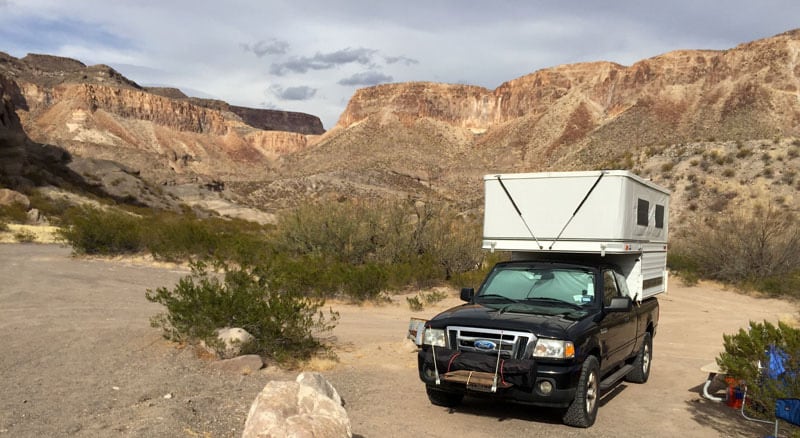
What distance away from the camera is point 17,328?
9.73 metres

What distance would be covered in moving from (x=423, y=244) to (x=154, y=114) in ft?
417

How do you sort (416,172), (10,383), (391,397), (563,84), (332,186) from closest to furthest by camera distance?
1. (10,383)
2. (391,397)
3. (332,186)
4. (416,172)
5. (563,84)

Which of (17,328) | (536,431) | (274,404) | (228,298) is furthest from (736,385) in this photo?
(17,328)

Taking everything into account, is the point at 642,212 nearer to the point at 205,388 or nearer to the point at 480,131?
the point at 205,388

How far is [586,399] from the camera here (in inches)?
246

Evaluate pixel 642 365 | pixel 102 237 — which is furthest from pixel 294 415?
pixel 102 237

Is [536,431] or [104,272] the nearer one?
[536,431]

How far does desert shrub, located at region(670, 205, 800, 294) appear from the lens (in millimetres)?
21438

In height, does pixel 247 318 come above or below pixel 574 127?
below

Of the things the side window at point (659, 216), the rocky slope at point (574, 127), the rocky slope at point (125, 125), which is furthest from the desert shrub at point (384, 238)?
the rocky slope at point (125, 125)

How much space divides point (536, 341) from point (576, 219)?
2821 mm

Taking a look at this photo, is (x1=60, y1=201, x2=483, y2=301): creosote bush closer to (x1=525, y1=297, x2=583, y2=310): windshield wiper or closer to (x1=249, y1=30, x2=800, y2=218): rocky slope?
(x1=525, y1=297, x2=583, y2=310): windshield wiper

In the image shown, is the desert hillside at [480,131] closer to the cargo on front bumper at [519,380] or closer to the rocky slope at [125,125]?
the rocky slope at [125,125]

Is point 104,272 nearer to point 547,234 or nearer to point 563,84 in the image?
point 547,234
